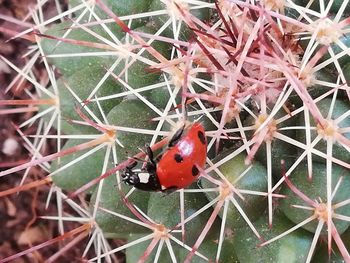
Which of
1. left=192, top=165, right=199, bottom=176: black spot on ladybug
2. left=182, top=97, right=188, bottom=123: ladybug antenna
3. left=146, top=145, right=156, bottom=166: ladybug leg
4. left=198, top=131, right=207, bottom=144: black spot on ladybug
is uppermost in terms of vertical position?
left=182, top=97, right=188, bottom=123: ladybug antenna

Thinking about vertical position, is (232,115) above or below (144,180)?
above

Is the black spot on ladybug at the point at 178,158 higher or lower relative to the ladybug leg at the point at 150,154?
higher

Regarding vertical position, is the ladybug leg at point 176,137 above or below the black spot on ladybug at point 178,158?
above

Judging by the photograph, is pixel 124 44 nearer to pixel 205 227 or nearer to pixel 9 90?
pixel 205 227

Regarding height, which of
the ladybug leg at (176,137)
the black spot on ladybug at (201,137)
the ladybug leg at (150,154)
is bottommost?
the ladybug leg at (150,154)

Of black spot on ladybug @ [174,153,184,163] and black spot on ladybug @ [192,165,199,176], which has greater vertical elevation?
black spot on ladybug @ [174,153,184,163]
